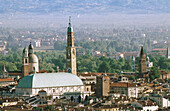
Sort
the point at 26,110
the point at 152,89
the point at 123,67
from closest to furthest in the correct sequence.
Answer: the point at 26,110, the point at 152,89, the point at 123,67

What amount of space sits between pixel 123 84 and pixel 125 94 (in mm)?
2191

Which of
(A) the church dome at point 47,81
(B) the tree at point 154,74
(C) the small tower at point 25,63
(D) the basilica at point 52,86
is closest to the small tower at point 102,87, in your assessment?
(D) the basilica at point 52,86

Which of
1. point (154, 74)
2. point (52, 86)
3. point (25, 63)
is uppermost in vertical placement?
point (25, 63)

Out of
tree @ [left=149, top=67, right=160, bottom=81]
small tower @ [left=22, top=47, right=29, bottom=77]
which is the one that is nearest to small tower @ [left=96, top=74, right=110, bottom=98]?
small tower @ [left=22, top=47, right=29, bottom=77]

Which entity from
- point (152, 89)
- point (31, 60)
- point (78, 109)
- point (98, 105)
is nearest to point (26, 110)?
point (78, 109)

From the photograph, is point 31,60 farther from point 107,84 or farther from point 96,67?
point 96,67

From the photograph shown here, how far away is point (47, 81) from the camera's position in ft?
221

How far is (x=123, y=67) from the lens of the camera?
389ft

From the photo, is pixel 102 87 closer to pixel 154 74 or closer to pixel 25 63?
pixel 25 63

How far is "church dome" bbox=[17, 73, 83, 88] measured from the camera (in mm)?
66188

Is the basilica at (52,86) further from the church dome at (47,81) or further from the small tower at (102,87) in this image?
the small tower at (102,87)

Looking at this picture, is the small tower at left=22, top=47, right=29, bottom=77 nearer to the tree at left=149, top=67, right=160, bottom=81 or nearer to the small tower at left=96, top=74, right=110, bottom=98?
the small tower at left=96, top=74, right=110, bottom=98

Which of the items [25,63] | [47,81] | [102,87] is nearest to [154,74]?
[25,63]

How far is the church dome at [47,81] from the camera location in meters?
66.2
